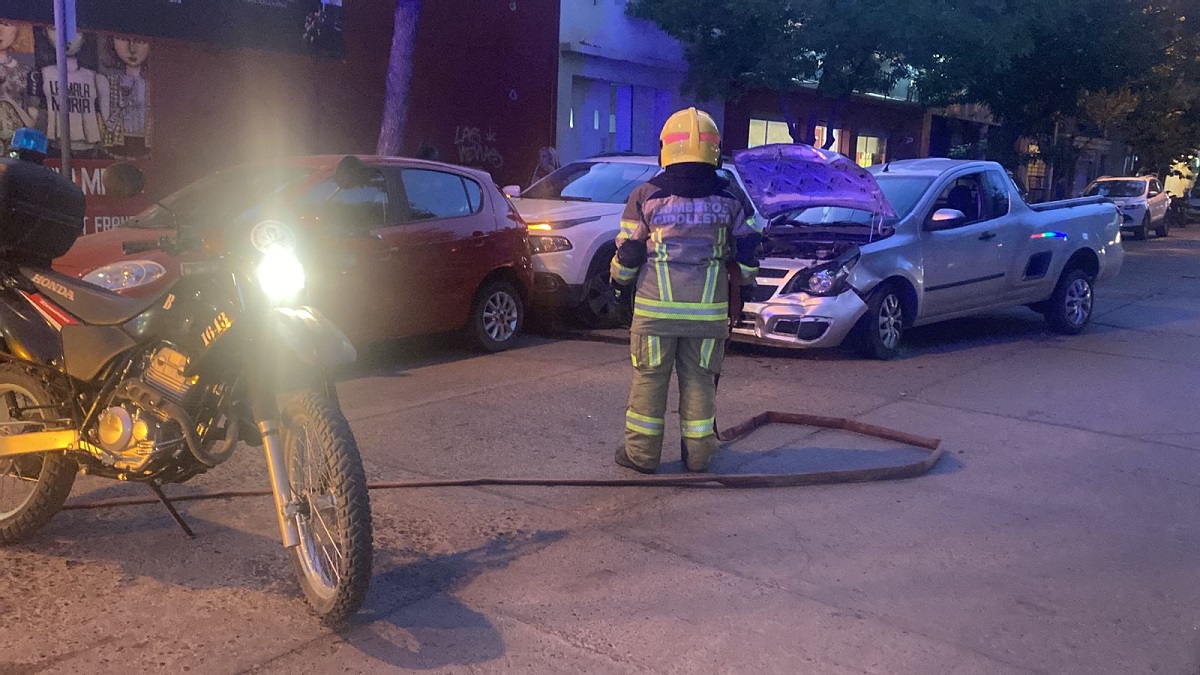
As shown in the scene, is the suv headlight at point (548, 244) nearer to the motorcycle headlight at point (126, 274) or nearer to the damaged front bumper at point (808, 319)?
the damaged front bumper at point (808, 319)

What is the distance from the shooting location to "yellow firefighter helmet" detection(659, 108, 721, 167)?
5578 mm

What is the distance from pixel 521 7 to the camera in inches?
712

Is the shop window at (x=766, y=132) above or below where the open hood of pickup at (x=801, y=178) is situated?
above

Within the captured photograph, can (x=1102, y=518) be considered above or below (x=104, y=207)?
below

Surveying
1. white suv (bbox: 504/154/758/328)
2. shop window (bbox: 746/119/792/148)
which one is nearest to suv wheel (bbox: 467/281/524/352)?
white suv (bbox: 504/154/758/328)

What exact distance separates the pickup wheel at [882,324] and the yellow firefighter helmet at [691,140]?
3.96 meters

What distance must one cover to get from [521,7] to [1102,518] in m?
14.7

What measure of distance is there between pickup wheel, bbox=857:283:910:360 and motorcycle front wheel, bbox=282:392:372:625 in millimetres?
6322

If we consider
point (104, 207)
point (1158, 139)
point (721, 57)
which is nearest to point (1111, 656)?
point (104, 207)

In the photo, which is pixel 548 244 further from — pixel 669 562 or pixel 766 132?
pixel 766 132

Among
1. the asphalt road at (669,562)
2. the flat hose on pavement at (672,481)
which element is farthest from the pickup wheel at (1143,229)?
the flat hose on pavement at (672,481)

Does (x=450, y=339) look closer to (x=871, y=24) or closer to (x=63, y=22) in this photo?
(x=63, y=22)

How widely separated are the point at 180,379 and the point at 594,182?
26.3ft

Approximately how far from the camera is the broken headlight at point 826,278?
900 centimetres
